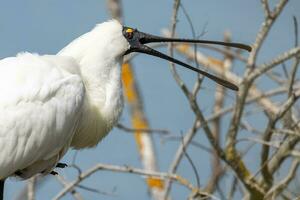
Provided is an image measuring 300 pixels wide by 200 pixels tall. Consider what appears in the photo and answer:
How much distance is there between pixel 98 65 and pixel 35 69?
0.55 meters

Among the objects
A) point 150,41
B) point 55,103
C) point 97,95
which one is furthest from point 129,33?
point 55,103

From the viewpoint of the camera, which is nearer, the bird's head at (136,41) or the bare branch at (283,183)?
the bird's head at (136,41)

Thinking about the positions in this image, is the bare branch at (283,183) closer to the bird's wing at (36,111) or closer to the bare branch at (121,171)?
the bare branch at (121,171)

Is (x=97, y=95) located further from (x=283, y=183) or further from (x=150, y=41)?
(x=283, y=183)

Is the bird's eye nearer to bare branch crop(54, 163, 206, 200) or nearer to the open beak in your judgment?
the open beak

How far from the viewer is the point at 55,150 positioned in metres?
10.4

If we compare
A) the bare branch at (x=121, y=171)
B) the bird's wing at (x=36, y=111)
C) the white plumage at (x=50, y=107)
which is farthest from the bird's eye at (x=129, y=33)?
the bare branch at (x=121, y=171)

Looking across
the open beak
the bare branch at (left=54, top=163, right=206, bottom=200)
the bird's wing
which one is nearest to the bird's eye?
the open beak

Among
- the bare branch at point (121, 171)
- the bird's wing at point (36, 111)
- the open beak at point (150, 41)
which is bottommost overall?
the bare branch at point (121, 171)

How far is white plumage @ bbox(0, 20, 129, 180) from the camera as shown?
33.8 feet

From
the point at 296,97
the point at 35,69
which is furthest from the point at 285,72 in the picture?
the point at 35,69

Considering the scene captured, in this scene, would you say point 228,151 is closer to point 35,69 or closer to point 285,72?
point 285,72

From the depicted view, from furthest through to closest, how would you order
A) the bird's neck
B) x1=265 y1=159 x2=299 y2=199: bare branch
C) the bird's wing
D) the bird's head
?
x1=265 y1=159 x2=299 y2=199: bare branch, the bird's head, the bird's neck, the bird's wing

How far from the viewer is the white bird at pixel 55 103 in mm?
10297
